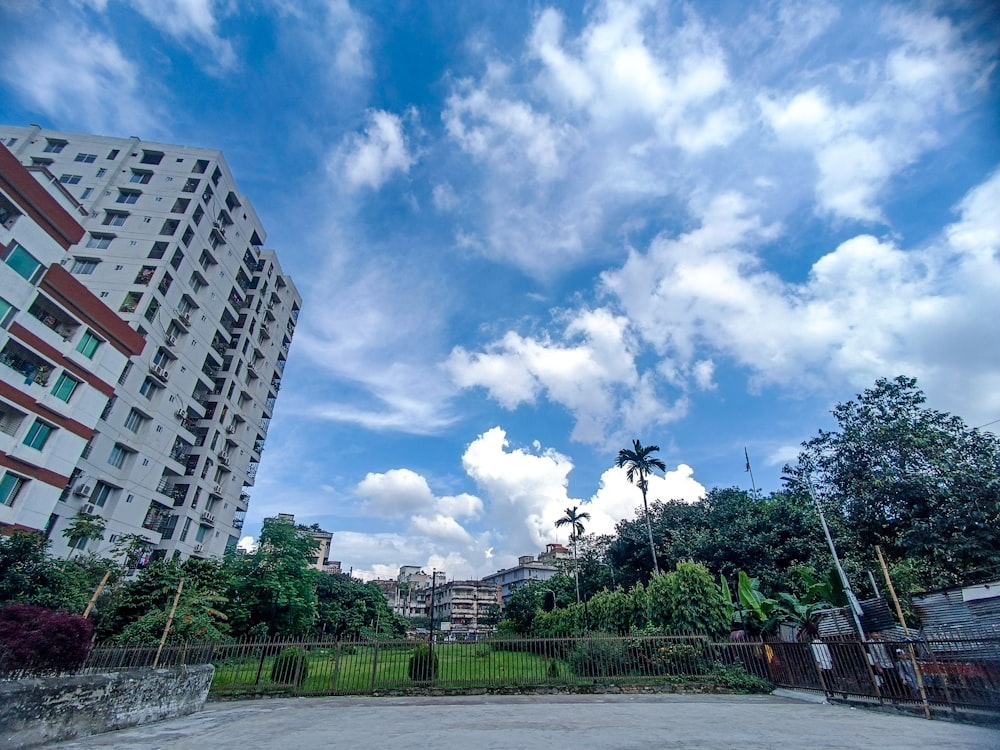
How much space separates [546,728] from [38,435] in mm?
23120

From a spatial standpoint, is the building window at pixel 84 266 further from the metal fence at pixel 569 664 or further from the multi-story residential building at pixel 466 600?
the multi-story residential building at pixel 466 600

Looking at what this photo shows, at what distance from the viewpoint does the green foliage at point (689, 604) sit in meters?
17.5

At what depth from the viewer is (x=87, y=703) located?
8453mm

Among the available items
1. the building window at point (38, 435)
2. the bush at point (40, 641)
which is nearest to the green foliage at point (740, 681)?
the bush at point (40, 641)

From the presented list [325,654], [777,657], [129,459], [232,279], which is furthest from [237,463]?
[777,657]

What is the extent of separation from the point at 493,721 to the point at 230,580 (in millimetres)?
20671

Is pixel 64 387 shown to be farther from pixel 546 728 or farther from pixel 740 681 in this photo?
A: pixel 740 681

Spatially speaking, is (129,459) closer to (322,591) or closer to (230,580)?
(230,580)

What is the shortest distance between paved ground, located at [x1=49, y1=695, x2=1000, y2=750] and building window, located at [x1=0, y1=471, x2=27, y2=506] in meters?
13.0

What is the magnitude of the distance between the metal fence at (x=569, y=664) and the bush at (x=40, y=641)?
4.45 m

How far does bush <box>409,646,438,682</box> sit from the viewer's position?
51.9ft

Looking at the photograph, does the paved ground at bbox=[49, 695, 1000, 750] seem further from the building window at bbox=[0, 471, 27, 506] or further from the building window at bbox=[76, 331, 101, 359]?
the building window at bbox=[76, 331, 101, 359]

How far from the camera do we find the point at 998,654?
941cm

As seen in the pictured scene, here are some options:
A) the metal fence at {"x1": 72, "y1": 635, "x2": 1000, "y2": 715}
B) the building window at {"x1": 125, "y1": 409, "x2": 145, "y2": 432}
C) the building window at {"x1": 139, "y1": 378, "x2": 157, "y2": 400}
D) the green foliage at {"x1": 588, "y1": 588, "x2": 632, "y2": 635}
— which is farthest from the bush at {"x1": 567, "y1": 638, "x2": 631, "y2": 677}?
the building window at {"x1": 139, "y1": 378, "x2": 157, "y2": 400}
